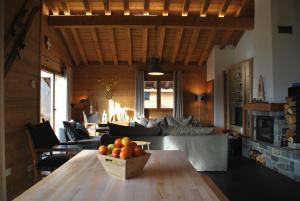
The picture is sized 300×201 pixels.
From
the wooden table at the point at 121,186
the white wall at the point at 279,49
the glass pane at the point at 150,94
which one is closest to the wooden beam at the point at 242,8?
the white wall at the point at 279,49

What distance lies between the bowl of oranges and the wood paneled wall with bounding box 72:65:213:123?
Result: 906 centimetres

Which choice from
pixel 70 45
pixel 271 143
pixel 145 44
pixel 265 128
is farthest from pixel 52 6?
pixel 271 143

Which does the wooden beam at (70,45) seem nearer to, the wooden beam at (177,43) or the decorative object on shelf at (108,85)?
the decorative object on shelf at (108,85)

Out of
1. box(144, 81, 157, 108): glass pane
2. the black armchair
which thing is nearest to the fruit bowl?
the black armchair

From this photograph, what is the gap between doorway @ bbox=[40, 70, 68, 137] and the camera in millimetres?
8043

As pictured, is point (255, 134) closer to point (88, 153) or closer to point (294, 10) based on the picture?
point (294, 10)

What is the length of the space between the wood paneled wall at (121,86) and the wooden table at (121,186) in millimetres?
8791

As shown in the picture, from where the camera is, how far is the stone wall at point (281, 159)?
4898 mm

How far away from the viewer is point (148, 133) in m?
5.29

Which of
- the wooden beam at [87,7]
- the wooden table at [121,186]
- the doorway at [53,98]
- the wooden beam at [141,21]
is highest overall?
the wooden beam at [87,7]

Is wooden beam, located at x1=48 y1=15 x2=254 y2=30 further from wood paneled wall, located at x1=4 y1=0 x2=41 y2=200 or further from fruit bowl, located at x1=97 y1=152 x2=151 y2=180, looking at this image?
fruit bowl, located at x1=97 y1=152 x2=151 y2=180

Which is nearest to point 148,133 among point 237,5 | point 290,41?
point 290,41

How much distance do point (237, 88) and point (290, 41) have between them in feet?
8.89

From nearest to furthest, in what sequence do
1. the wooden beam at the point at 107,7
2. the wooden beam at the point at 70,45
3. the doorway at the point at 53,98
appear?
the wooden beam at the point at 107,7, the doorway at the point at 53,98, the wooden beam at the point at 70,45
